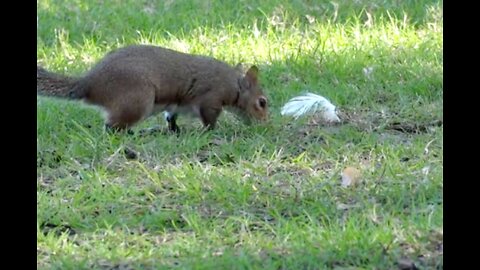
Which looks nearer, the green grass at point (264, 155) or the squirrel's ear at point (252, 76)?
the green grass at point (264, 155)

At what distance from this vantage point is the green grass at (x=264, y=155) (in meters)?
5.41

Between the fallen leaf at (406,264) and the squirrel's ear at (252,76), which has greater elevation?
the fallen leaf at (406,264)

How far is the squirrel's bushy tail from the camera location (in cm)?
748

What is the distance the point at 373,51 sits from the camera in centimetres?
951

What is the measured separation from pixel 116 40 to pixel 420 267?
5.45 metres

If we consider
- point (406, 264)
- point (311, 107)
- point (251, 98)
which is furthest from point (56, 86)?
point (406, 264)

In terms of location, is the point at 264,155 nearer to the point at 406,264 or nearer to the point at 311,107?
the point at 311,107

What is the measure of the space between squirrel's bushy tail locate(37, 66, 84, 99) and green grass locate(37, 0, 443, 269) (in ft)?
0.80

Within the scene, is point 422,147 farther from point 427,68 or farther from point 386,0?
point 386,0

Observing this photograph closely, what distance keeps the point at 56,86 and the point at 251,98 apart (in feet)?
4.34

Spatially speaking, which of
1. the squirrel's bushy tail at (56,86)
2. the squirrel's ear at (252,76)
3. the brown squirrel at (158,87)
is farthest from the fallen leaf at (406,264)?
the squirrel's ear at (252,76)

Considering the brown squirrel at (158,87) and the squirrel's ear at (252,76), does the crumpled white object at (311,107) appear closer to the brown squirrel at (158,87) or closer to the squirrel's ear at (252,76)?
the brown squirrel at (158,87)

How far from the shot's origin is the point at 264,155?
23.2 ft

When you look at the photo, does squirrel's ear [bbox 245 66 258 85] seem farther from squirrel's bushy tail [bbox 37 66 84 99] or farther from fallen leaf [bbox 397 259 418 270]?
fallen leaf [bbox 397 259 418 270]
